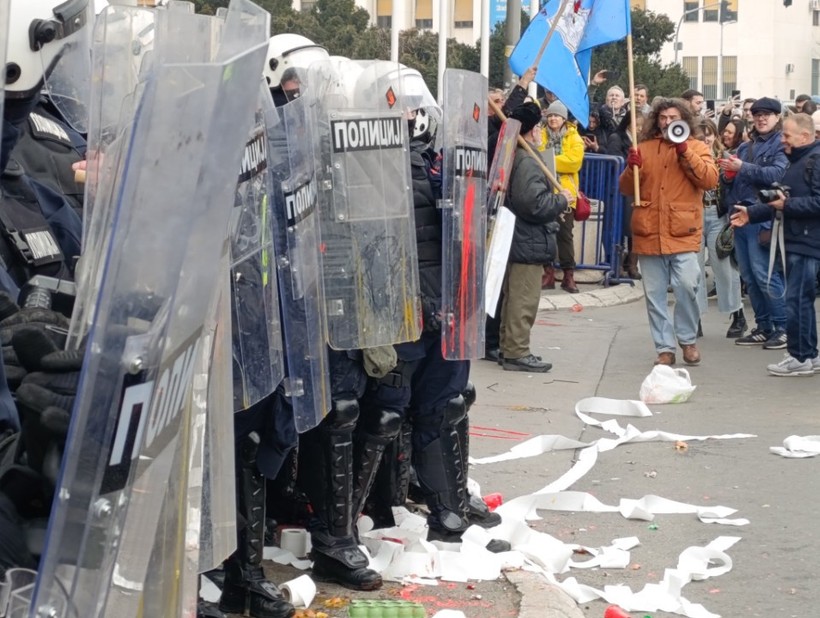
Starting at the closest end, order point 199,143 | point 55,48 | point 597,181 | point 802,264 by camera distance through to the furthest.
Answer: point 199,143
point 55,48
point 802,264
point 597,181

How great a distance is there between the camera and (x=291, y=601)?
432 cm

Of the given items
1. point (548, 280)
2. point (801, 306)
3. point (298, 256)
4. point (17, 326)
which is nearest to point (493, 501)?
point (298, 256)

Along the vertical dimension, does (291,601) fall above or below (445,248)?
below

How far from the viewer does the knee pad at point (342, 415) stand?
4516mm

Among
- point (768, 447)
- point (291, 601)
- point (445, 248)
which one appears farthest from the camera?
point (768, 447)

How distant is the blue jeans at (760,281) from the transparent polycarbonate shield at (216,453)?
8.65 m

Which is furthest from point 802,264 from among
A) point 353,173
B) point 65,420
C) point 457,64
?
point 457,64

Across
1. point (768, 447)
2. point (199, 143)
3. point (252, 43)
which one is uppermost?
point (252, 43)

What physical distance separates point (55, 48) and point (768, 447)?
5.20 m

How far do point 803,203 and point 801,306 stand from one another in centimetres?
70

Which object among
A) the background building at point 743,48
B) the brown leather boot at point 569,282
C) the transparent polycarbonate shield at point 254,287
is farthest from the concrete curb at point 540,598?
the background building at point 743,48

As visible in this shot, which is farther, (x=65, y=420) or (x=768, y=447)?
(x=768, y=447)

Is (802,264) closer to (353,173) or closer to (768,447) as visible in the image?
(768,447)

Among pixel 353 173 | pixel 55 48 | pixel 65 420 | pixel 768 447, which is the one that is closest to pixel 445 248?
pixel 353 173
